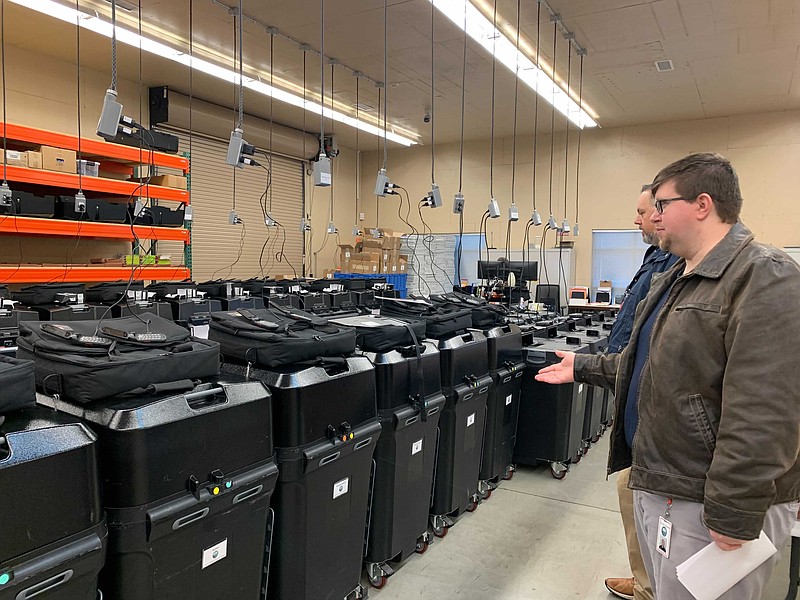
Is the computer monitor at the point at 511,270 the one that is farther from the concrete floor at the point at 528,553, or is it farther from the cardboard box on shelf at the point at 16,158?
the cardboard box on shelf at the point at 16,158

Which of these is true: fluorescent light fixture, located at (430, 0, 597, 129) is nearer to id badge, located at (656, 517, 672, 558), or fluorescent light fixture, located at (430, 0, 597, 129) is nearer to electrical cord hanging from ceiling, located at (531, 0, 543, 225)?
electrical cord hanging from ceiling, located at (531, 0, 543, 225)

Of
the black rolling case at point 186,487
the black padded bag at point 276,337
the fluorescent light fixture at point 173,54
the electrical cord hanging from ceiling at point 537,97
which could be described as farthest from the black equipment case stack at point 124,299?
the electrical cord hanging from ceiling at point 537,97

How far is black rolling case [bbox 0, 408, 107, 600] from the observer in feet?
3.35

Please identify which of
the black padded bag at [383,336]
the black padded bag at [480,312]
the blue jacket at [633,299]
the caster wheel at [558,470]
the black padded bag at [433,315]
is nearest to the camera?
the black padded bag at [383,336]

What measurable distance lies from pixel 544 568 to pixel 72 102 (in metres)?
7.07

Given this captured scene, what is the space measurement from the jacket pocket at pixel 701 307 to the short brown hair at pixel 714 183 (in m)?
0.23

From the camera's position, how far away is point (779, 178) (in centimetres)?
781

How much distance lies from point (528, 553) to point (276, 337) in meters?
1.66

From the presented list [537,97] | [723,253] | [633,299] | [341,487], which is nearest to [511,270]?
[537,97]

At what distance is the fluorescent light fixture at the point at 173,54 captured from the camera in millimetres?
4945

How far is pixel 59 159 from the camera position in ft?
17.5

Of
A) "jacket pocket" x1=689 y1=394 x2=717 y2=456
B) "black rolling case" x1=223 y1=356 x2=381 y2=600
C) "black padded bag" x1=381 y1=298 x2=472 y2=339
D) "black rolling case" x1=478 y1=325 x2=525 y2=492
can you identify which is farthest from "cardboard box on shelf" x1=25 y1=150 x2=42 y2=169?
"jacket pocket" x1=689 y1=394 x2=717 y2=456

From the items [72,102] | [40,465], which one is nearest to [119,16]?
[72,102]

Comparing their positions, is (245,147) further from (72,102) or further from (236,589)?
(72,102)
